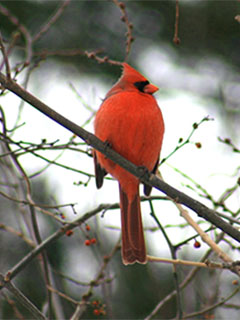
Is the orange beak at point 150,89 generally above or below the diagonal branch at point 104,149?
above

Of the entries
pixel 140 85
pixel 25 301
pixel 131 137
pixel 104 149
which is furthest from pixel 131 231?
pixel 25 301

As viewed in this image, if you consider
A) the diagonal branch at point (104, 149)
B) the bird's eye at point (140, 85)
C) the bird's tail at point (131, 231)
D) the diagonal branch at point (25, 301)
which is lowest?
the diagonal branch at point (25, 301)

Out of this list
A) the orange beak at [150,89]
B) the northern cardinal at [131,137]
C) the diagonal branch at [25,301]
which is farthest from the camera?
the orange beak at [150,89]

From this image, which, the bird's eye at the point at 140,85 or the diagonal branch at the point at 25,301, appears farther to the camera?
the bird's eye at the point at 140,85

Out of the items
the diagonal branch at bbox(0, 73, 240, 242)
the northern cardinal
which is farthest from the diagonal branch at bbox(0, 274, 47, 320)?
the northern cardinal

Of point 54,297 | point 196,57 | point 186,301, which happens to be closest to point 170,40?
point 196,57

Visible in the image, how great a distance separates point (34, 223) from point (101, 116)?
2.04ft

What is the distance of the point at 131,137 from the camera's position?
285 centimetres

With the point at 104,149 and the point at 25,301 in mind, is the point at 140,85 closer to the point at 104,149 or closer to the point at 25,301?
the point at 104,149

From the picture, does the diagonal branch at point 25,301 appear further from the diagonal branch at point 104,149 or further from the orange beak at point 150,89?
the orange beak at point 150,89

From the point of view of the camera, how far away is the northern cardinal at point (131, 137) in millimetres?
2857

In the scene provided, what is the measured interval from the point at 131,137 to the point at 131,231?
1.65 feet

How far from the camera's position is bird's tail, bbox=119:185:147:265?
286 cm

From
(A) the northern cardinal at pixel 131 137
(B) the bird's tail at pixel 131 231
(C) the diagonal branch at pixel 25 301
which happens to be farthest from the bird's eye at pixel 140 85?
(C) the diagonal branch at pixel 25 301
